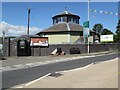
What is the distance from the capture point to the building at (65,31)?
226 ft

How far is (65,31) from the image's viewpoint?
6906cm

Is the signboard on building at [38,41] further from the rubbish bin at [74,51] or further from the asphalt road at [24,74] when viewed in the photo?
the asphalt road at [24,74]

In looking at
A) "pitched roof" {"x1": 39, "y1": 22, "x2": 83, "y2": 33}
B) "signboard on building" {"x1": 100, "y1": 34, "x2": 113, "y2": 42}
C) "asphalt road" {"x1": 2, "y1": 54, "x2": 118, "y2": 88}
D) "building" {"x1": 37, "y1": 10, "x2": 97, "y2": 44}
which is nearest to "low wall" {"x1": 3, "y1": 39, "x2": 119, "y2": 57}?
"building" {"x1": 37, "y1": 10, "x2": 97, "y2": 44}

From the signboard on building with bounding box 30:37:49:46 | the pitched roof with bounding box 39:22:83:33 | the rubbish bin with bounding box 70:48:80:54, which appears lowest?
the rubbish bin with bounding box 70:48:80:54

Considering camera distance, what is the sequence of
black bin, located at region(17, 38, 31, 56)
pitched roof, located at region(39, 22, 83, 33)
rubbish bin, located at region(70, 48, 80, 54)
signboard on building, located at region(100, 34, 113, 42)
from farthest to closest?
1. signboard on building, located at region(100, 34, 113, 42)
2. pitched roof, located at region(39, 22, 83, 33)
3. rubbish bin, located at region(70, 48, 80, 54)
4. black bin, located at region(17, 38, 31, 56)

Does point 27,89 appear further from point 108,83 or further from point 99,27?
point 99,27

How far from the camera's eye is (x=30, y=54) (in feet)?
151

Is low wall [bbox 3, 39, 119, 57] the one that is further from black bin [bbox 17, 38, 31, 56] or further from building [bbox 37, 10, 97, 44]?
building [bbox 37, 10, 97, 44]

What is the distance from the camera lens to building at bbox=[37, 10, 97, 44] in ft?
226

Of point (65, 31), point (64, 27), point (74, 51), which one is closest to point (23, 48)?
point (74, 51)

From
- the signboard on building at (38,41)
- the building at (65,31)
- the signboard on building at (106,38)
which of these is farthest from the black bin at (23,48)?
the signboard on building at (106,38)

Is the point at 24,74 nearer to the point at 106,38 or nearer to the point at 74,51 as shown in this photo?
the point at 74,51

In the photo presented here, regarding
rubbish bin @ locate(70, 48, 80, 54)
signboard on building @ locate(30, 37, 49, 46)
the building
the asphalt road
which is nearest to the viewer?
the asphalt road

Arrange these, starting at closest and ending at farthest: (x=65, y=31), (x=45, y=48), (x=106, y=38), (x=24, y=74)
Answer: (x=24, y=74), (x=45, y=48), (x=65, y=31), (x=106, y=38)
